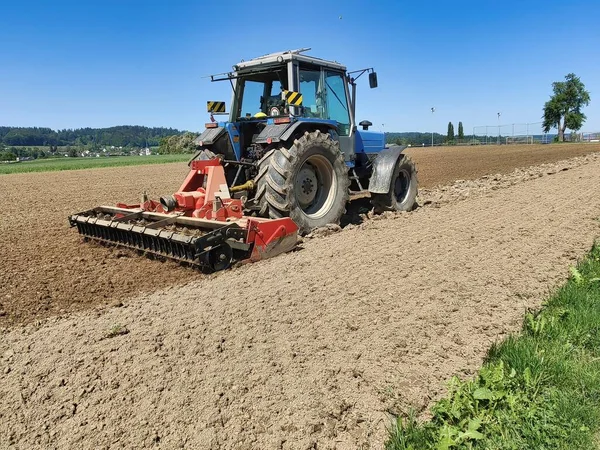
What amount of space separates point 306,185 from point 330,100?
1777 mm

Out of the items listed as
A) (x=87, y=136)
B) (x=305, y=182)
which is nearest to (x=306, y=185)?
(x=305, y=182)

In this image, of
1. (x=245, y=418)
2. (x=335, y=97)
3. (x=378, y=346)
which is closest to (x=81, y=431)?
(x=245, y=418)

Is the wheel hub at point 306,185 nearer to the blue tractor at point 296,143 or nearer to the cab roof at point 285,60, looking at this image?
the blue tractor at point 296,143

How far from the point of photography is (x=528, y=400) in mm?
2723

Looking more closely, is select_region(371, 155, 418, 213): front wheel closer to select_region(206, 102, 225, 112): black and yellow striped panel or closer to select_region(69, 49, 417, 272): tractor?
select_region(69, 49, 417, 272): tractor

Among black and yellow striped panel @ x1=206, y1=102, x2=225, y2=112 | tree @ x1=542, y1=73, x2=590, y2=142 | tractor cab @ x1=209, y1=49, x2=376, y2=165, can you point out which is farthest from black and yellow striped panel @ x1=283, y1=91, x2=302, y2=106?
tree @ x1=542, y1=73, x2=590, y2=142

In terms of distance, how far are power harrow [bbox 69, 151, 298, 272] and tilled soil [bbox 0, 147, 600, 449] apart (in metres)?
0.25

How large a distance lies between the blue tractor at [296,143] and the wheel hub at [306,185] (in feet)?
0.05

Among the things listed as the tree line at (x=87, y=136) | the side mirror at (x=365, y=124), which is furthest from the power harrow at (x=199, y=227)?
the tree line at (x=87, y=136)

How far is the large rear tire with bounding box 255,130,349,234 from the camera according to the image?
239 inches

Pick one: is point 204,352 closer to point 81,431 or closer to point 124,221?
point 81,431

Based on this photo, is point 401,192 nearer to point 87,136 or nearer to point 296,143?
point 296,143

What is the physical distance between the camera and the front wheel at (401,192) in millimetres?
8148

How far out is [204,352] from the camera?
3227 millimetres
